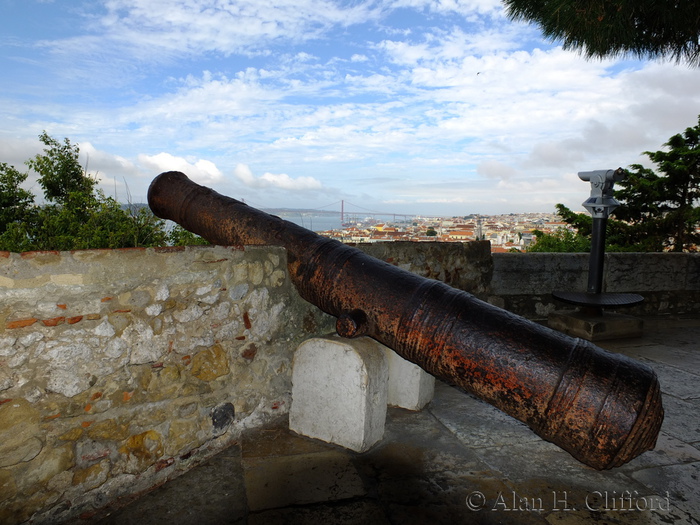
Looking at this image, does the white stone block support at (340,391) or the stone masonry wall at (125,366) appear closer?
the stone masonry wall at (125,366)

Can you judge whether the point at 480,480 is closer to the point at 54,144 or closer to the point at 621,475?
the point at 621,475

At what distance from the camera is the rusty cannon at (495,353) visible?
6.01 feet

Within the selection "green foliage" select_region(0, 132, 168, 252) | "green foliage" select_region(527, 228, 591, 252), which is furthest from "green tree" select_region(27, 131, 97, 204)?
"green foliage" select_region(527, 228, 591, 252)

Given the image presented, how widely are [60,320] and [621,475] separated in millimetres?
3048

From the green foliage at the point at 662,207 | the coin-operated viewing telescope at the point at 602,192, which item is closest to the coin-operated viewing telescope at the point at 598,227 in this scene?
the coin-operated viewing telescope at the point at 602,192

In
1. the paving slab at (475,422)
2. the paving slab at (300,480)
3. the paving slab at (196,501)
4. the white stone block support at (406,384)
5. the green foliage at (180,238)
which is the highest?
the green foliage at (180,238)

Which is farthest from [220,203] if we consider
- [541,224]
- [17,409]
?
[541,224]

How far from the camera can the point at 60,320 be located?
219cm

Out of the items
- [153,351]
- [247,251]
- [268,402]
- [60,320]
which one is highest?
[247,251]

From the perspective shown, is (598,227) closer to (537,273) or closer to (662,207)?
(537,273)

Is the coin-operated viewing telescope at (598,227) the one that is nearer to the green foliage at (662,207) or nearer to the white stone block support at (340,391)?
the white stone block support at (340,391)

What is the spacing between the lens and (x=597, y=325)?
5.48 m

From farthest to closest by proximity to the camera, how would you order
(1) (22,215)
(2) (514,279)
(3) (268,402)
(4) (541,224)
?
(4) (541,224) < (1) (22,215) < (2) (514,279) < (3) (268,402)

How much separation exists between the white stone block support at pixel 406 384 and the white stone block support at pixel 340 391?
1.37 ft
